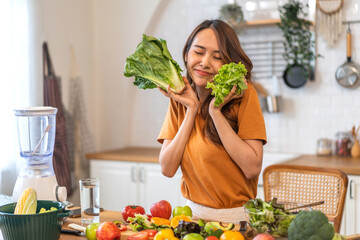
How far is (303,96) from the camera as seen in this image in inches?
162

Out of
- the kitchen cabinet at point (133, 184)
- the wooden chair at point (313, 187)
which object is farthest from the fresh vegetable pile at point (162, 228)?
the kitchen cabinet at point (133, 184)

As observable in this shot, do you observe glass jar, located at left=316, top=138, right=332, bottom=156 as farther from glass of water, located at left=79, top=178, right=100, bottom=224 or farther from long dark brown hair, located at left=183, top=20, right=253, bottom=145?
glass of water, located at left=79, top=178, right=100, bottom=224

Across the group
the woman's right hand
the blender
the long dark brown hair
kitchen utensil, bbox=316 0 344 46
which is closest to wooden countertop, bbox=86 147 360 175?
kitchen utensil, bbox=316 0 344 46

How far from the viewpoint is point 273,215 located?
1549mm

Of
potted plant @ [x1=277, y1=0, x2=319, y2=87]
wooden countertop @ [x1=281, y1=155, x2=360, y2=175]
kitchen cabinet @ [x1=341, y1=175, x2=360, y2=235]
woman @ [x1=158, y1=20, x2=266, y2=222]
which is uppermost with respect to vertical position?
potted plant @ [x1=277, y1=0, x2=319, y2=87]

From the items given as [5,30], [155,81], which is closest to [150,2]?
[5,30]

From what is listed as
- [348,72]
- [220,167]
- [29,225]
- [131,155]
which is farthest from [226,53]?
[131,155]

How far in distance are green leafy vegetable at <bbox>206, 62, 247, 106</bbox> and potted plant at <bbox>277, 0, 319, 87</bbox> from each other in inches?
85.6

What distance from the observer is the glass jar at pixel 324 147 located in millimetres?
3945

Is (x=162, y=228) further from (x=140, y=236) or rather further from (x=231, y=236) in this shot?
(x=231, y=236)

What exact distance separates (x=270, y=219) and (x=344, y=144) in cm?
257

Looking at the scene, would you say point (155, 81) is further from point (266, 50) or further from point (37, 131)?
point (266, 50)

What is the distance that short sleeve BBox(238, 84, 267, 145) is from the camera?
6.52ft

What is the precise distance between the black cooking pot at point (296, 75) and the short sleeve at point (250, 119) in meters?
2.11
